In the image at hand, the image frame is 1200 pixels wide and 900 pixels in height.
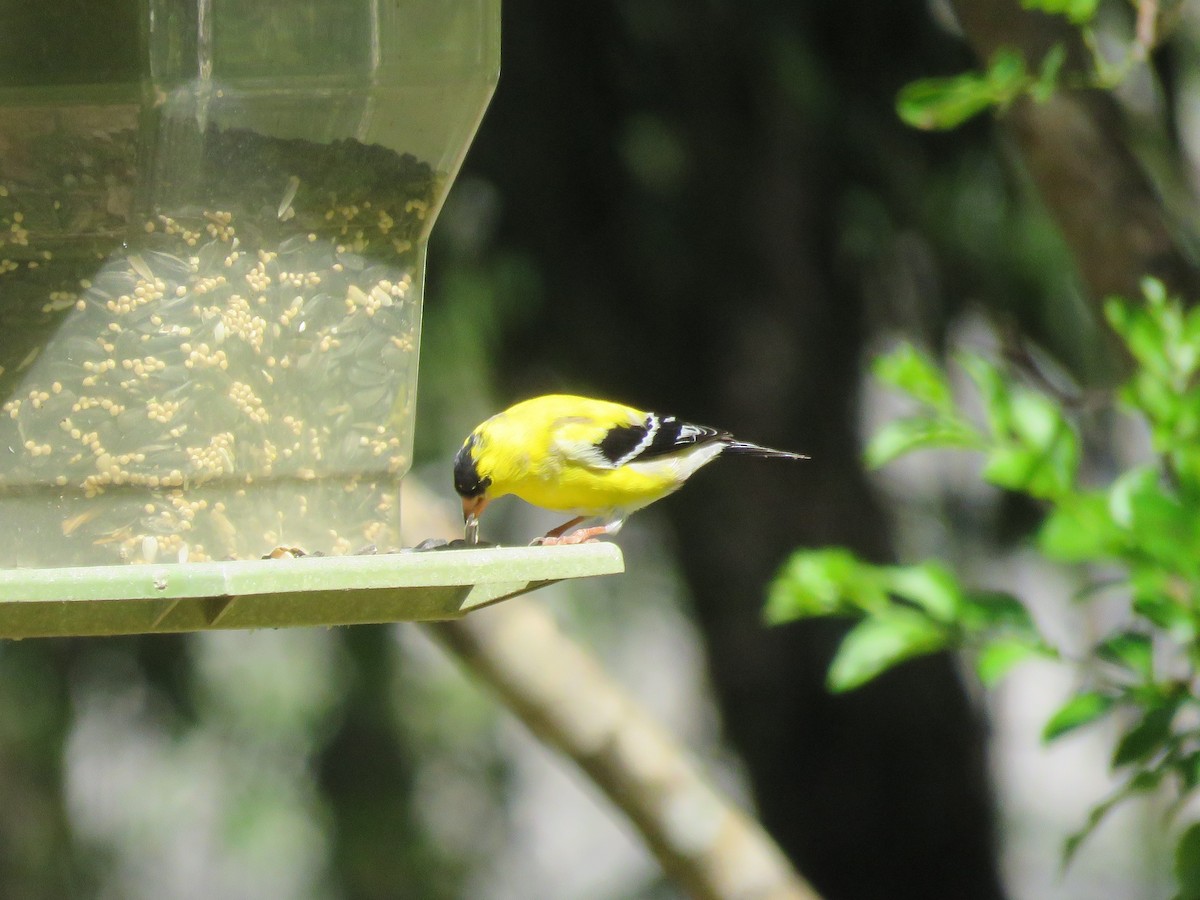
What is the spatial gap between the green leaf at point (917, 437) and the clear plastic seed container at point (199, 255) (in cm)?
88

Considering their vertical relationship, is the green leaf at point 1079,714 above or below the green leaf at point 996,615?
below

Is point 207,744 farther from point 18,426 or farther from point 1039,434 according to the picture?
point 1039,434

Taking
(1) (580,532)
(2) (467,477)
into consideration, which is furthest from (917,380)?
(2) (467,477)

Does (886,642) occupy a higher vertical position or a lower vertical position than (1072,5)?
lower

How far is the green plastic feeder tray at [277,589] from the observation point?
5.77ft

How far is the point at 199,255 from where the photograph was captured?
2.36 metres

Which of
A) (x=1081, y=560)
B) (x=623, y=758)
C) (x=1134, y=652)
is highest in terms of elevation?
(x=1081, y=560)

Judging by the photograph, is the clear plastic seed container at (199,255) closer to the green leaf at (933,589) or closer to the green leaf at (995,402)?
the green leaf at (933,589)

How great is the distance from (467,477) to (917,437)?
1.58 meters

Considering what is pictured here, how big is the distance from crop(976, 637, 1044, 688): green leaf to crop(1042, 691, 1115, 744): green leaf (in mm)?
92

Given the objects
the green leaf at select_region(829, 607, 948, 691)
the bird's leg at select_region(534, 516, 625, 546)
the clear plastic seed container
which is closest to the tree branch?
the bird's leg at select_region(534, 516, 625, 546)

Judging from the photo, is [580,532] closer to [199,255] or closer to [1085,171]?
[199,255]

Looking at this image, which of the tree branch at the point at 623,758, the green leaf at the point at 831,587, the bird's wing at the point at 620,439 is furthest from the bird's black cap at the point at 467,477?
the green leaf at the point at 831,587

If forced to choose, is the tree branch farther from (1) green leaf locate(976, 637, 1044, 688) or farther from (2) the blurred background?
(1) green leaf locate(976, 637, 1044, 688)
